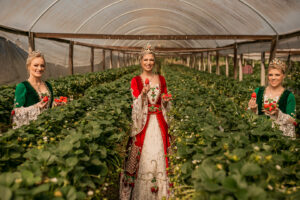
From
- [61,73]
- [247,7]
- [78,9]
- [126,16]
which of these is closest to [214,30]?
[247,7]

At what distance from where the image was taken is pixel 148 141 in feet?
10.4

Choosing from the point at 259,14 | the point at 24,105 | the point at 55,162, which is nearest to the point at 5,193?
the point at 55,162

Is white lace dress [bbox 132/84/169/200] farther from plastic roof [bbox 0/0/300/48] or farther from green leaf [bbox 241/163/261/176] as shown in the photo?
plastic roof [bbox 0/0/300/48]

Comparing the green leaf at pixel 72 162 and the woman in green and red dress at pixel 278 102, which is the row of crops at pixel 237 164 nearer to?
the woman in green and red dress at pixel 278 102

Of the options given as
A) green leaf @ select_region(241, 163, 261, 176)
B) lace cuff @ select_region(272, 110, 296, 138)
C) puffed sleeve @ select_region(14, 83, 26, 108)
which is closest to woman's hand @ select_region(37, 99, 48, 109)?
puffed sleeve @ select_region(14, 83, 26, 108)

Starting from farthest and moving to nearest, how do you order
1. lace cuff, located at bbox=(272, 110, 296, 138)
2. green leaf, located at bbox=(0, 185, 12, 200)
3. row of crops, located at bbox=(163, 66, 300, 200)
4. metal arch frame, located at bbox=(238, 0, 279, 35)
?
metal arch frame, located at bbox=(238, 0, 279, 35) → lace cuff, located at bbox=(272, 110, 296, 138) → row of crops, located at bbox=(163, 66, 300, 200) → green leaf, located at bbox=(0, 185, 12, 200)

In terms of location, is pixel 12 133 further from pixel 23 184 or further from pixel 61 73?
pixel 61 73

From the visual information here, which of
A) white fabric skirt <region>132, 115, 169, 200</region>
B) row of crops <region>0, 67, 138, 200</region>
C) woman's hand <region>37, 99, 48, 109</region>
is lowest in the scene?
white fabric skirt <region>132, 115, 169, 200</region>

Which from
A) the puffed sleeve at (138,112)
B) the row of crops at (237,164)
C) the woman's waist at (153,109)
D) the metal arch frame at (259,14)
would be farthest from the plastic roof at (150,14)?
the row of crops at (237,164)

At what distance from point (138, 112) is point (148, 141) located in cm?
44

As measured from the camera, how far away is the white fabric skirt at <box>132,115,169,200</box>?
297 cm

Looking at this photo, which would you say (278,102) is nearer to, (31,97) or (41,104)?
(41,104)

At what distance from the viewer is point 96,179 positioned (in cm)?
152

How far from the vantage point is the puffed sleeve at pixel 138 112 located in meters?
3.21
